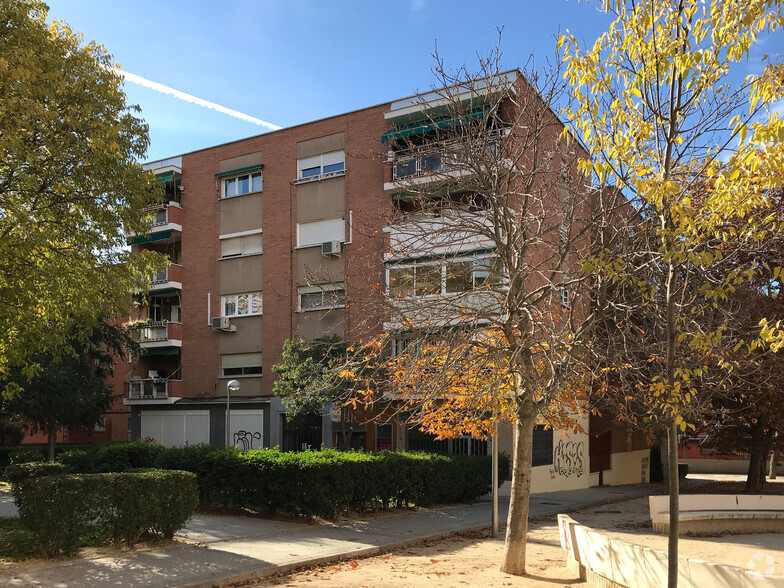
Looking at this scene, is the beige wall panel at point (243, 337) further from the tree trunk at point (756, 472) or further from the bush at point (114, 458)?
the tree trunk at point (756, 472)

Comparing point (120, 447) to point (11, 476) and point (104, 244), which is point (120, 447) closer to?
point (11, 476)

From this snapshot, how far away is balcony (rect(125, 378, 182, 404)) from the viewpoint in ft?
98.1

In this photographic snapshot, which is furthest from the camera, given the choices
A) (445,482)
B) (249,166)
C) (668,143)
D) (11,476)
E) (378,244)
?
(249,166)

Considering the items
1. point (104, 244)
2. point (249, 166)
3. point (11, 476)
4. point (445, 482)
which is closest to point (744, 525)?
point (445, 482)

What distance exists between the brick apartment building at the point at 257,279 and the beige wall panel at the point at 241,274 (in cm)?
5

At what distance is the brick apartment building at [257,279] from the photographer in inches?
1011

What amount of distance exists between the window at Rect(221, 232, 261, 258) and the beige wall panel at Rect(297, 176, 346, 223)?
232 cm

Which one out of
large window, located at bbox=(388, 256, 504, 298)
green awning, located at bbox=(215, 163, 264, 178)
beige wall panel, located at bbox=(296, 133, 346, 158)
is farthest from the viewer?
green awning, located at bbox=(215, 163, 264, 178)

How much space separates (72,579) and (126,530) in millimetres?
1828

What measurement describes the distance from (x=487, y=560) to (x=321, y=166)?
62.2 ft

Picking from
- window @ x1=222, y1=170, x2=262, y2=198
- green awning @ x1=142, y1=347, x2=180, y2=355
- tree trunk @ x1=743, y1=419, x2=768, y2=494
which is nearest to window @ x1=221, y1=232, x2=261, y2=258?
window @ x1=222, y1=170, x2=262, y2=198

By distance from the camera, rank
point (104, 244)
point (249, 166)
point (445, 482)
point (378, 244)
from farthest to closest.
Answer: point (249, 166) → point (378, 244) → point (445, 482) → point (104, 244)

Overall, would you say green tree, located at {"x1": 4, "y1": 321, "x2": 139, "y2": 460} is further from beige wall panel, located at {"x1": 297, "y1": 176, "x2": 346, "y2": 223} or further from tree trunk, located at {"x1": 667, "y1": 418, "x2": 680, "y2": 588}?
tree trunk, located at {"x1": 667, "y1": 418, "x2": 680, "y2": 588}

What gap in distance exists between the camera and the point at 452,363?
31.8 feet
